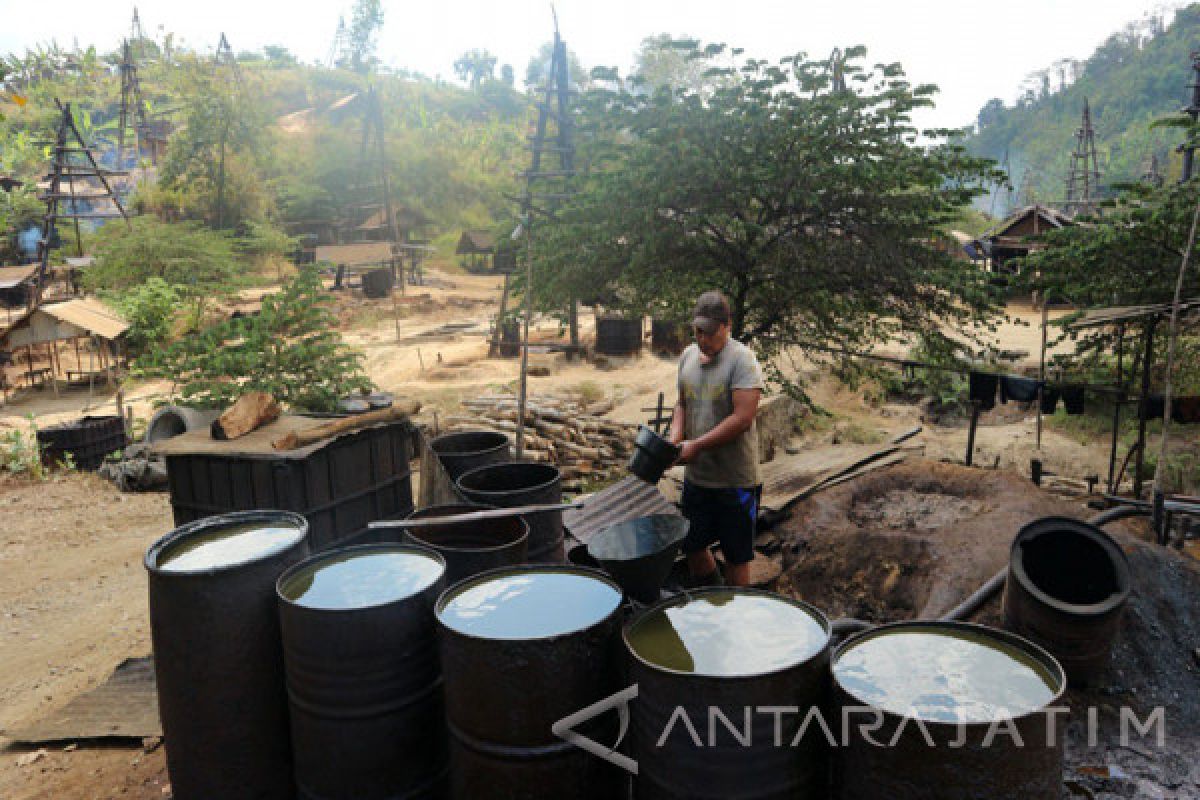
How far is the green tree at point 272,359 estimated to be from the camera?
24.3ft

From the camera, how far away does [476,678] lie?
2373mm

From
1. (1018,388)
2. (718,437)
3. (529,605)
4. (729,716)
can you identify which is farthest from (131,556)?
(1018,388)

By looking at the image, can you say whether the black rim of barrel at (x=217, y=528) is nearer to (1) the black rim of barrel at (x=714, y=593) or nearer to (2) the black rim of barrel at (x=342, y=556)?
(2) the black rim of barrel at (x=342, y=556)

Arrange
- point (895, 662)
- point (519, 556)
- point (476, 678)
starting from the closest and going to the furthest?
point (895, 662)
point (476, 678)
point (519, 556)

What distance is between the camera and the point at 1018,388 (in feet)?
26.7

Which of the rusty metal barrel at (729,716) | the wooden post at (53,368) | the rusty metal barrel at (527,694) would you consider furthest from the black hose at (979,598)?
the wooden post at (53,368)

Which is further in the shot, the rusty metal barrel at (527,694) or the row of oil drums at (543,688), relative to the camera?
the rusty metal barrel at (527,694)

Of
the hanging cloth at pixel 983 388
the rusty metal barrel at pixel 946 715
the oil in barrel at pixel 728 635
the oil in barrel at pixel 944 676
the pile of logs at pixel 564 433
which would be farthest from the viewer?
the pile of logs at pixel 564 433

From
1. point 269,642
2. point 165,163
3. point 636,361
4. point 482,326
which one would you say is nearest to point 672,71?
point 165,163

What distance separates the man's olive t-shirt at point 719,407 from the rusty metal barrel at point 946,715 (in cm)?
201

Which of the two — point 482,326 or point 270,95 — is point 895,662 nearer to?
point 482,326

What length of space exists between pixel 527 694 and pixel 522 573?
0.62 meters

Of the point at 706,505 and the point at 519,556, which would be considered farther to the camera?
the point at 706,505

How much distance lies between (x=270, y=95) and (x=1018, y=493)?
63795 millimetres
